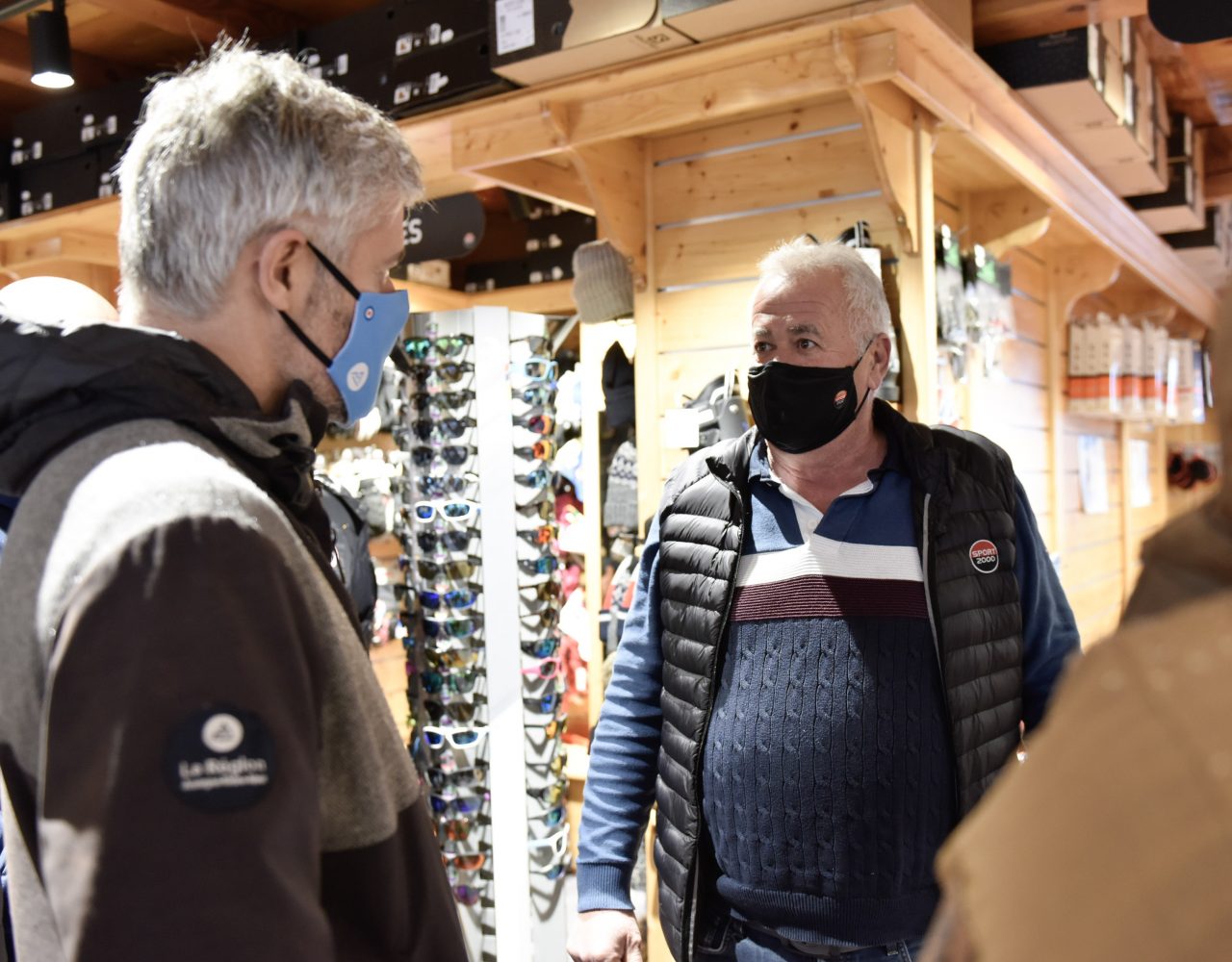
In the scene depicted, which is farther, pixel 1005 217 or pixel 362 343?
pixel 1005 217

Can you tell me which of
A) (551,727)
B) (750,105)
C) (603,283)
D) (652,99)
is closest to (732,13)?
(750,105)

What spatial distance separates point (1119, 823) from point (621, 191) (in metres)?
3.30

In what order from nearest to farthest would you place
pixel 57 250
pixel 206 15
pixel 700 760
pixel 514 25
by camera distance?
1. pixel 700 760
2. pixel 514 25
3. pixel 206 15
4. pixel 57 250

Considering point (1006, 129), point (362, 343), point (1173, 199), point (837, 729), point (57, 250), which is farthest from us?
point (1173, 199)

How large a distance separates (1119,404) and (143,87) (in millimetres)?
4802

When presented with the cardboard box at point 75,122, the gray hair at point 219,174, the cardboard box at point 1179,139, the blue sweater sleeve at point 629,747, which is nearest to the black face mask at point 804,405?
the blue sweater sleeve at point 629,747

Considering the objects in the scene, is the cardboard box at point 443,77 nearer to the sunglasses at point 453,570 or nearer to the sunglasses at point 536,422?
the sunglasses at point 536,422

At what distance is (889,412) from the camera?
83.2 inches

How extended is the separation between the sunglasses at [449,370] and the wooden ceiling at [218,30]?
4.11 ft

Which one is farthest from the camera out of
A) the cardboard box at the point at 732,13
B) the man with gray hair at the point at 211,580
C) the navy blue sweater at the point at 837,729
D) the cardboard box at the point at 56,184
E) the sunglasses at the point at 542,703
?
the cardboard box at the point at 56,184

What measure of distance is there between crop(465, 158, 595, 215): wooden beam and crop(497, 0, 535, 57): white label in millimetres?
487

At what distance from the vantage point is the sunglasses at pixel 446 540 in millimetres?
3688

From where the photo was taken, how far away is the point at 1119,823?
0.31 metres

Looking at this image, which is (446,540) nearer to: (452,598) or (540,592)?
(452,598)
